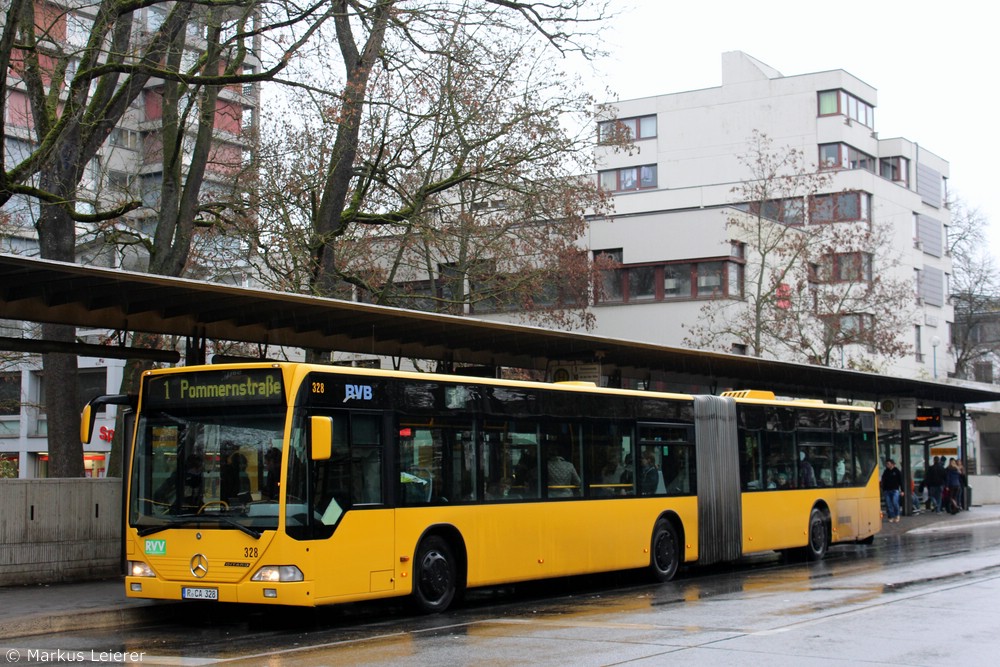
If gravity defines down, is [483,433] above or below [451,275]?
below

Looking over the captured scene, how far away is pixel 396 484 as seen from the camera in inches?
540

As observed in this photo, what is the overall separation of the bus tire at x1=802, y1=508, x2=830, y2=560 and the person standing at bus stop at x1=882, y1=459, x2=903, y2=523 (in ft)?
44.8

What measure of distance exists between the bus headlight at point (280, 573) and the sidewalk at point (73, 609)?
2.17 metres

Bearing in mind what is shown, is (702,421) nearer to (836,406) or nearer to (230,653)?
(836,406)

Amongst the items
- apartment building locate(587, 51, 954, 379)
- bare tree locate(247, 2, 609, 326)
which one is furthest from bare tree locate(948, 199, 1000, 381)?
bare tree locate(247, 2, 609, 326)

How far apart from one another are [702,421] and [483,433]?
5.94 meters

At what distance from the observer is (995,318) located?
261ft

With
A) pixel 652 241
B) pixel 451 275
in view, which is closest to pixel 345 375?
pixel 451 275

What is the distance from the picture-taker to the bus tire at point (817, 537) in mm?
22597

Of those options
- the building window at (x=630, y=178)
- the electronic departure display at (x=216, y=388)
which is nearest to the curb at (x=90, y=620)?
the electronic departure display at (x=216, y=388)

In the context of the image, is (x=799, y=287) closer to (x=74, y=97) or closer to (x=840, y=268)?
(x=840, y=268)

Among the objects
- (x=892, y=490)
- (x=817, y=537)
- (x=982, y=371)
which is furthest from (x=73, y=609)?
(x=982, y=371)

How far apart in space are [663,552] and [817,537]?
219 inches

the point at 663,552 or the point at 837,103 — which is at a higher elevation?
the point at 837,103
